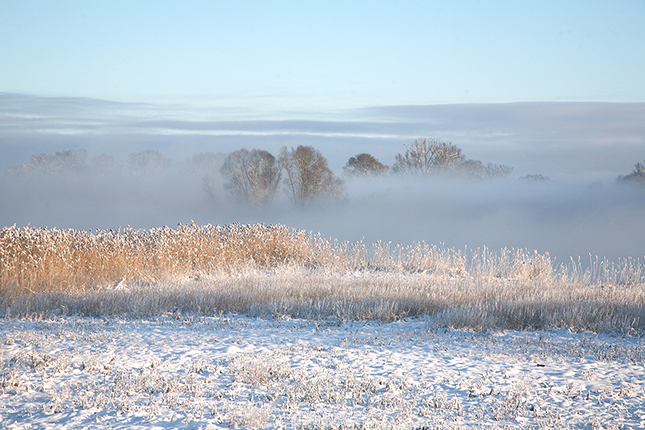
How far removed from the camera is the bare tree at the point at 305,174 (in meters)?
31.4

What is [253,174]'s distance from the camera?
1241 inches

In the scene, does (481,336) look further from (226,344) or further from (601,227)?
(601,227)

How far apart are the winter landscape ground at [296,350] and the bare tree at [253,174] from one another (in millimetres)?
22157

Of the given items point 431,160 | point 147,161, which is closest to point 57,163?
point 147,161

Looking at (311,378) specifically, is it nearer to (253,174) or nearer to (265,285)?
(265,285)

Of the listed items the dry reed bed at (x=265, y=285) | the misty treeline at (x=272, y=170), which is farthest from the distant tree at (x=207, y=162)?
the dry reed bed at (x=265, y=285)

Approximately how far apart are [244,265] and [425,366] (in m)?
7.45

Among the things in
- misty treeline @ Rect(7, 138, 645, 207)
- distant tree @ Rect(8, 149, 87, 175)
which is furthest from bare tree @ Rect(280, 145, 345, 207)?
distant tree @ Rect(8, 149, 87, 175)

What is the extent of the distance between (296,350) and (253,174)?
2747cm

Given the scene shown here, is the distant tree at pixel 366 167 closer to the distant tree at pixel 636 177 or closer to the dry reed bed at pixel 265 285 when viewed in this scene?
the distant tree at pixel 636 177

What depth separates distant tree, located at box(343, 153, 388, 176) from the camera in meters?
42.7

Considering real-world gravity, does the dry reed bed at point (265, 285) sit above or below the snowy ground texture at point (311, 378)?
below

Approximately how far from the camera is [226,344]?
489 centimetres

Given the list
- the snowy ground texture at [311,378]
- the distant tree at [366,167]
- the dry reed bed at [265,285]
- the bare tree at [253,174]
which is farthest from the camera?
the distant tree at [366,167]
